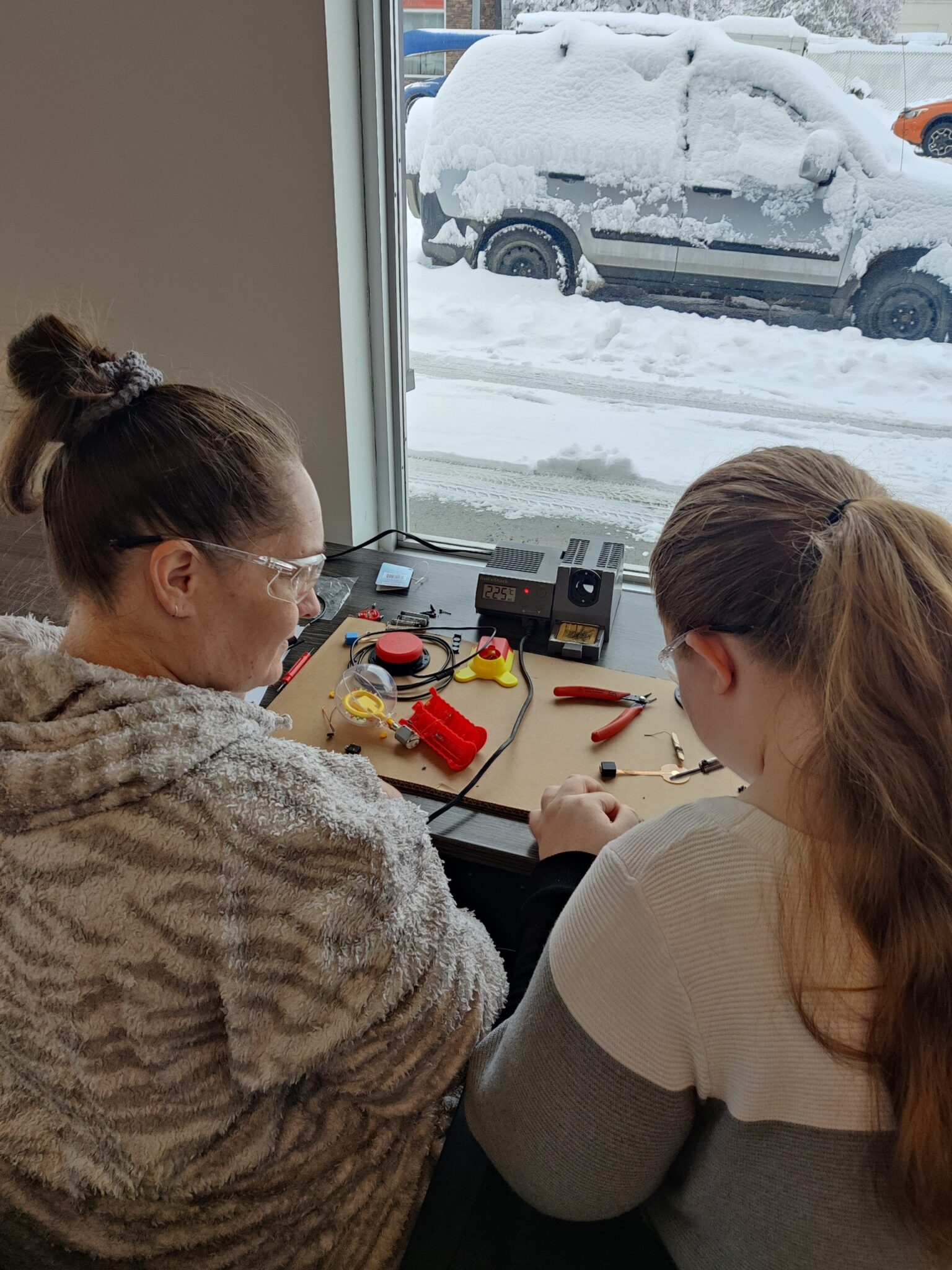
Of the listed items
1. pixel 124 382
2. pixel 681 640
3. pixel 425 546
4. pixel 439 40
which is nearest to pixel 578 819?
pixel 681 640

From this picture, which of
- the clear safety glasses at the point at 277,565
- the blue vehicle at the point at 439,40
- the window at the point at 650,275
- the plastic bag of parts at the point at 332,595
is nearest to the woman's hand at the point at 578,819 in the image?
the clear safety glasses at the point at 277,565

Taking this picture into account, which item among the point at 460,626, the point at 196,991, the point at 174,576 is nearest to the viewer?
the point at 196,991

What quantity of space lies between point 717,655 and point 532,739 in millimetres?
480

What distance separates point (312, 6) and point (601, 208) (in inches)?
20.3

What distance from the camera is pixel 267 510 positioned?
0.80m

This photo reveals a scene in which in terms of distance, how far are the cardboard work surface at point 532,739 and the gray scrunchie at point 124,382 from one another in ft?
1.61

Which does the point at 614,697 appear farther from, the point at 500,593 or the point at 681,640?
the point at 681,640

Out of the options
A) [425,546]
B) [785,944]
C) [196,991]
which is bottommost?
[425,546]

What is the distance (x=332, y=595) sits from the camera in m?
1.44

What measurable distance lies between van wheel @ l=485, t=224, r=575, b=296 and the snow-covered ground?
0.02 meters

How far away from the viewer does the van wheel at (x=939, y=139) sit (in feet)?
3.83

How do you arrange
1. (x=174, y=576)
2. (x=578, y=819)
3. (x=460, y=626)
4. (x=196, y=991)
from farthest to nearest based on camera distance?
(x=460, y=626) → (x=578, y=819) → (x=174, y=576) → (x=196, y=991)

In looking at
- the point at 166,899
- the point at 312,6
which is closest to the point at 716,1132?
the point at 166,899

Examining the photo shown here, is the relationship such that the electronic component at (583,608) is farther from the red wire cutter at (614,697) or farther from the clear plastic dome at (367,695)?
the clear plastic dome at (367,695)
